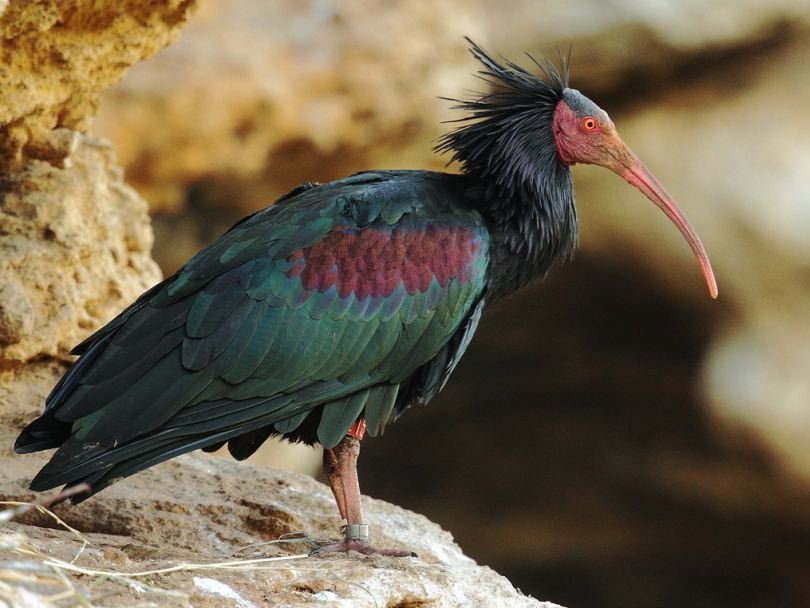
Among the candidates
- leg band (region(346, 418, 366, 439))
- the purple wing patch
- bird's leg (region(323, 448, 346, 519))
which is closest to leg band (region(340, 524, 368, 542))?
bird's leg (region(323, 448, 346, 519))

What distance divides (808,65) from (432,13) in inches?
132

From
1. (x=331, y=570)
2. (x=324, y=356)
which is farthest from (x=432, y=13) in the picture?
(x=331, y=570)

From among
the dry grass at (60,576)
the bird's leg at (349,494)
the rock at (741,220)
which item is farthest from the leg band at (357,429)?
the rock at (741,220)

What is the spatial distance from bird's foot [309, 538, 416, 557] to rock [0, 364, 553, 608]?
9 cm

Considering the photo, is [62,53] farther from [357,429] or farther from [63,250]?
[357,429]

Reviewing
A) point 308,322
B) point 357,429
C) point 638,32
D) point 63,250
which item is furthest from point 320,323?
point 638,32

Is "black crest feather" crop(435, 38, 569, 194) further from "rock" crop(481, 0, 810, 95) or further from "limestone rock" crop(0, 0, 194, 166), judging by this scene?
→ "rock" crop(481, 0, 810, 95)

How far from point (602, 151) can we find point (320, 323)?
67.9 inches

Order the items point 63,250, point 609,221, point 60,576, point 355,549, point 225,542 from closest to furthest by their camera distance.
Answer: point 60,576
point 355,549
point 225,542
point 63,250
point 609,221

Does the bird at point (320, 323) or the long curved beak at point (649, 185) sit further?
the long curved beak at point (649, 185)

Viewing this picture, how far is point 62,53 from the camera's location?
256 inches

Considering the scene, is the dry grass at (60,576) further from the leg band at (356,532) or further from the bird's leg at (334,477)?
the bird's leg at (334,477)

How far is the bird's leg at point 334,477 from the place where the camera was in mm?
5926

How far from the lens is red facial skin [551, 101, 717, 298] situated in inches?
255
